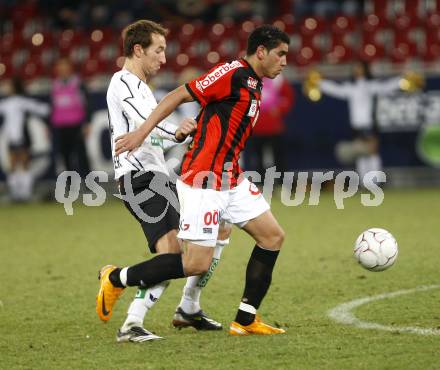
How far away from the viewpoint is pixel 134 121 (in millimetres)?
5801

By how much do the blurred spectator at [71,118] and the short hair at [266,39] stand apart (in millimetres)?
10070

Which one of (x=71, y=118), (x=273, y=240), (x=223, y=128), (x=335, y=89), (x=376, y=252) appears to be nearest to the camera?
(x=223, y=128)

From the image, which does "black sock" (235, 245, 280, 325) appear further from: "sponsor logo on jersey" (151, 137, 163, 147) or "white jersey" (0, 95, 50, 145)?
"white jersey" (0, 95, 50, 145)

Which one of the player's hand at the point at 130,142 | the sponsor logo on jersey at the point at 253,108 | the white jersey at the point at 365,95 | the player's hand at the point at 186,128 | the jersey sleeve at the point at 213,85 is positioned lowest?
the player's hand at the point at 130,142

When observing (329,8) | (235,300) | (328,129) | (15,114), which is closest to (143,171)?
(235,300)

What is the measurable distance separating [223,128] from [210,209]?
1.66ft

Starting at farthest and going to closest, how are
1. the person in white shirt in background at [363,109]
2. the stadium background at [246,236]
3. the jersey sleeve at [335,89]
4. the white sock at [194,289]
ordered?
the jersey sleeve at [335,89] → the person in white shirt in background at [363,109] → the white sock at [194,289] → the stadium background at [246,236]

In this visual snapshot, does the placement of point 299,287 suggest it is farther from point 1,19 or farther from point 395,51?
point 1,19

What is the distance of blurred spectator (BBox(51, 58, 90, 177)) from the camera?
51.1 feet

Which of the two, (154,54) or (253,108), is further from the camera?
(154,54)

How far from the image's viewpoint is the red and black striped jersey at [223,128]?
5.67m

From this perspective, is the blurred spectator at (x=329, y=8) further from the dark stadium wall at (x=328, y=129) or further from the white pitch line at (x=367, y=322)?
the white pitch line at (x=367, y=322)

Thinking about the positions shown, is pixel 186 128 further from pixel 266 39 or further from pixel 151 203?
pixel 266 39

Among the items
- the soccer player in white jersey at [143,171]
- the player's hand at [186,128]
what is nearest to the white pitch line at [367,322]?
the soccer player in white jersey at [143,171]
